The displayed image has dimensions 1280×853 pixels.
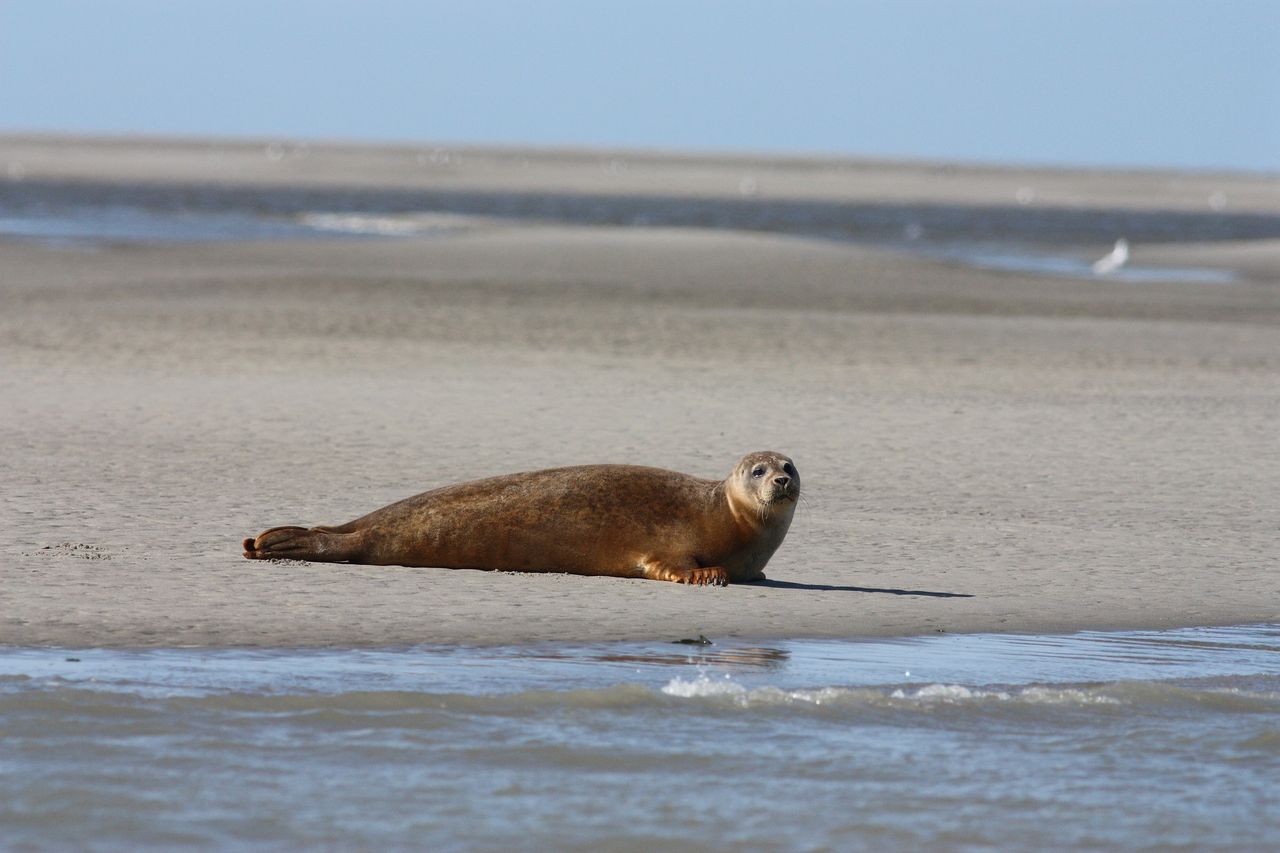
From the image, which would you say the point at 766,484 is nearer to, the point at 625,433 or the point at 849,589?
the point at 849,589

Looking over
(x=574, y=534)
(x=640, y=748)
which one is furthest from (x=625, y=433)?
(x=640, y=748)

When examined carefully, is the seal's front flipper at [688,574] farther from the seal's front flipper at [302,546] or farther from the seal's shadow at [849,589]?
the seal's front flipper at [302,546]

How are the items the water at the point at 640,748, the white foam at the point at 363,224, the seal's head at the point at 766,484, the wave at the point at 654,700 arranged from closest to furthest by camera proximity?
the water at the point at 640,748 → the wave at the point at 654,700 → the seal's head at the point at 766,484 → the white foam at the point at 363,224

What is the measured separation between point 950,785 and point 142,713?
6.83 ft

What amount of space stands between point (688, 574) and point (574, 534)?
17.9 inches

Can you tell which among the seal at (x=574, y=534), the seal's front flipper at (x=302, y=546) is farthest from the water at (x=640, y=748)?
the seal's front flipper at (x=302, y=546)

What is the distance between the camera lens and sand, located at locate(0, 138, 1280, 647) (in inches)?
272

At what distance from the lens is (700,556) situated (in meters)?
7.43

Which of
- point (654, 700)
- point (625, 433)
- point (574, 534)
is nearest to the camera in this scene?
point (654, 700)

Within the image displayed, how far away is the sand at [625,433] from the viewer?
22.6 ft

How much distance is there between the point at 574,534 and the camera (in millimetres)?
7434

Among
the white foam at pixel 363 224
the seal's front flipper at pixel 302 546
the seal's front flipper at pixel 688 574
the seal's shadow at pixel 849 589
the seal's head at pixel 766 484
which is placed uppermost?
the white foam at pixel 363 224

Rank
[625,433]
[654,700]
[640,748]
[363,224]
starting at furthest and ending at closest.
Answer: [363,224] → [625,433] → [654,700] → [640,748]

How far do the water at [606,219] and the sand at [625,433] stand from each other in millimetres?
8190
